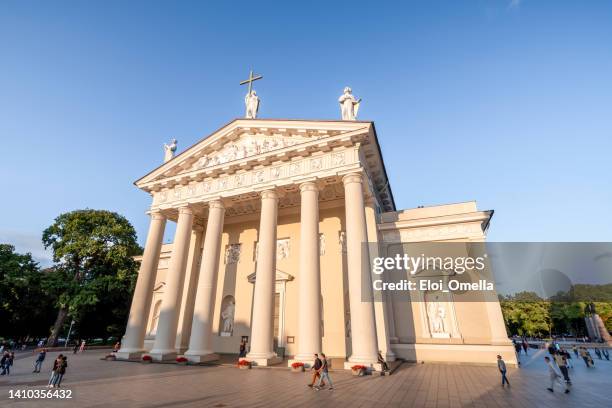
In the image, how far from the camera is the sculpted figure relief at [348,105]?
17250 mm

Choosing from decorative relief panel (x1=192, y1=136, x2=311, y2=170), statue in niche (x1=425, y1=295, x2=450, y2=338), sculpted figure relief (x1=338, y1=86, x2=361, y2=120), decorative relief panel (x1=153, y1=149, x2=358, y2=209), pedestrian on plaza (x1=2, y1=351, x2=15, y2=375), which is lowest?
pedestrian on plaza (x1=2, y1=351, x2=15, y2=375)

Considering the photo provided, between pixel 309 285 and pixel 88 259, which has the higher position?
pixel 88 259

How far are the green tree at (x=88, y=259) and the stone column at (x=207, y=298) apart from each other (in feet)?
52.0

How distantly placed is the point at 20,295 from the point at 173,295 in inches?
930

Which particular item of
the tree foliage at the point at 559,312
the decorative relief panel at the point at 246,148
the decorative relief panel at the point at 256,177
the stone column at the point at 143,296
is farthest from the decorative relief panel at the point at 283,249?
the tree foliage at the point at 559,312

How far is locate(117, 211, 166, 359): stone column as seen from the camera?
17500 mm

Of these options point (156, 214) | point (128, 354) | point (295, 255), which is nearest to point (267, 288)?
point (295, 255)

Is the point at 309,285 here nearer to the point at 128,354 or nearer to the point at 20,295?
the point at 128,354

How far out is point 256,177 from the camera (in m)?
18.0

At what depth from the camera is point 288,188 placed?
17.5 meters

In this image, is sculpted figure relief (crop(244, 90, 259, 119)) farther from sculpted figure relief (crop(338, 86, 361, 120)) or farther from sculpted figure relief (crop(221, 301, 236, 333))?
sculpted figure relief (crop(221, 301, 236, 333))

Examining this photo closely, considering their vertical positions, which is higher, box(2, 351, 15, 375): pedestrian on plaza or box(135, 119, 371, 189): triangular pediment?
box(135, 119, 371, 189): triangular pediment

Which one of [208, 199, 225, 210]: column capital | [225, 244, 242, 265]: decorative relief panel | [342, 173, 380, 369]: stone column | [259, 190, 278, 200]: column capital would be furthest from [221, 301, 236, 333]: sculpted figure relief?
[342, 173, 380, 369]: stone column

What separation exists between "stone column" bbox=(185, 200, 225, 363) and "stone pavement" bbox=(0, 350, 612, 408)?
288cm
